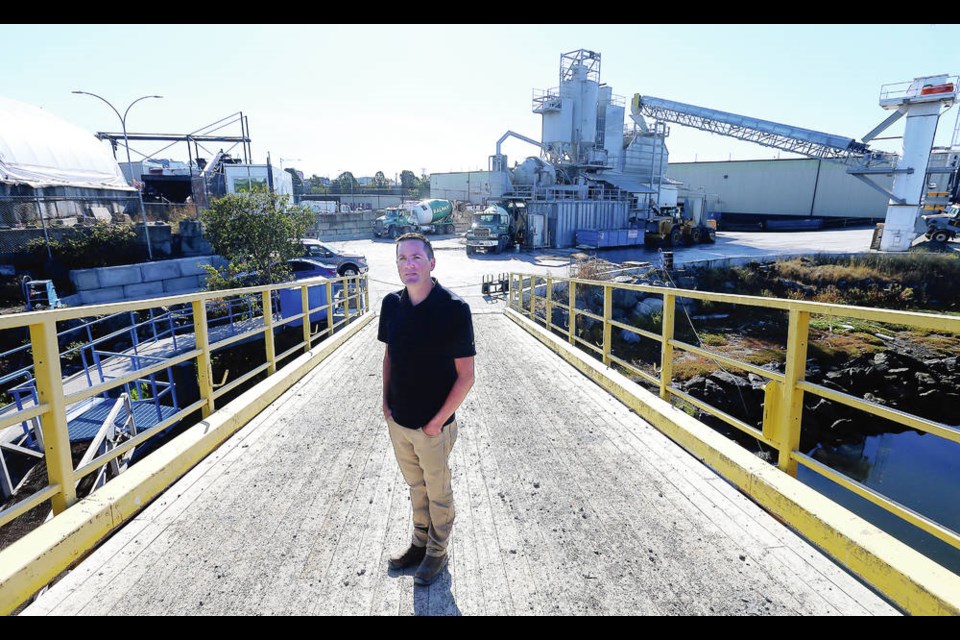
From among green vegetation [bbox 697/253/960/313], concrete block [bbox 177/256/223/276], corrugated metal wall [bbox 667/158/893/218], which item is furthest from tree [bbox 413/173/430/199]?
concrete block [bbox 177/256/223/276]

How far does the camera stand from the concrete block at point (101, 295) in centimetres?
1535

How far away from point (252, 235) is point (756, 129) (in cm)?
3532

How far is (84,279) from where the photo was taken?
15391 mm

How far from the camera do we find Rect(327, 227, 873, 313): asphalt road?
2253 centimetres

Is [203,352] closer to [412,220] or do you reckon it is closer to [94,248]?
[94,248]

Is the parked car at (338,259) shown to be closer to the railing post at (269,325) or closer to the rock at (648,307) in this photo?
the rock at (648,307)

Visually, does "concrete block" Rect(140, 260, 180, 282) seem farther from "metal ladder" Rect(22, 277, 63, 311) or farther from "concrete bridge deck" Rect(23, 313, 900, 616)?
"concrete bridge deck" Rect(23, 313, 900, 616)

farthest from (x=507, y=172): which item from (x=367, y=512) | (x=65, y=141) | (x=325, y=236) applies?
(x=367, y=512)

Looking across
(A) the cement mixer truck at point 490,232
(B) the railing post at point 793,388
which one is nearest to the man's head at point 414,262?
(B) the railing post at point 793,388

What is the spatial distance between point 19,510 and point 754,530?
3.96m

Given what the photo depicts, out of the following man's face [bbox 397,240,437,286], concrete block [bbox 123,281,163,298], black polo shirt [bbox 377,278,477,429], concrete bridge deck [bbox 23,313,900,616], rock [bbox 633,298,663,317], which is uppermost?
man's face [bbox 397,240,437,286]

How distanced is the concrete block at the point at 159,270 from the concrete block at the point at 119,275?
0.67 feet

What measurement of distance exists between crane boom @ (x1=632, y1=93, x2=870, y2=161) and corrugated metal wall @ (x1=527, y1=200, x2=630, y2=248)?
860 centimetres
